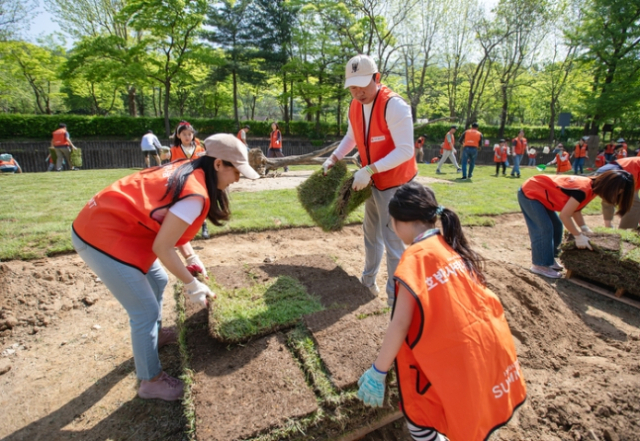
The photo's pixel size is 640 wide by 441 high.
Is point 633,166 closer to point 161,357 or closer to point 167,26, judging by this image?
point 161,357

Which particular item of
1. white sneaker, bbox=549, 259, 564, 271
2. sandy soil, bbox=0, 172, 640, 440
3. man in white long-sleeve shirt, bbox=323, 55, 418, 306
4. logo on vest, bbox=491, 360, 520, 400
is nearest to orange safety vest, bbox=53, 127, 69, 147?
sandy soil, bbox=0, 172, 640, 440

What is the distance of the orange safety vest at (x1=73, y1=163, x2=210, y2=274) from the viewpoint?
6.40 feet

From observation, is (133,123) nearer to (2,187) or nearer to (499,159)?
(2,187)

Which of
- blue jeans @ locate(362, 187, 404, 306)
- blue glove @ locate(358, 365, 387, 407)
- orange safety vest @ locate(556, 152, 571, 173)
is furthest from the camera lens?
orange safety vest @ locate(556, 152, 571, 173)

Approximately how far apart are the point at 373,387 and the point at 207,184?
4.79ft

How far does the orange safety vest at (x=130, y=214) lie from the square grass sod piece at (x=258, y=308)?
2.43 ft

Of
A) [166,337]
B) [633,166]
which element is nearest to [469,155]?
[633,166]

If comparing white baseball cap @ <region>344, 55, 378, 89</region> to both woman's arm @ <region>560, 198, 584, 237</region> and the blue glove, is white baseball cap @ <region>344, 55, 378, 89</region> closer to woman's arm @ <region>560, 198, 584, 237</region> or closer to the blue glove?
the blue glove

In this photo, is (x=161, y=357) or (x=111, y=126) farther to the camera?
(x=111, y=126)

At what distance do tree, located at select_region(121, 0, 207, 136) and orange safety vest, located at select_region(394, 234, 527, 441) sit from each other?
2209cm

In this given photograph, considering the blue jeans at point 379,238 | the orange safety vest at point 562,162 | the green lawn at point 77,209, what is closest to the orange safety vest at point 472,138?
the green lawn at point 77,209

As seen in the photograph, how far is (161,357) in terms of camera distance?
2.92 m

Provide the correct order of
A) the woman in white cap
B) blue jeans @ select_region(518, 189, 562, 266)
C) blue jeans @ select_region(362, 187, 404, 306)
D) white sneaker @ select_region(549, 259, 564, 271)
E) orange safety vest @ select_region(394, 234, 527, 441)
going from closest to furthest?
orange safety vest @ select_region(394, 234, 527, 441)
the woman in white cap
blue jeans @ select_region(362, 187, 404, 306)
blue jeans @ select_region(518, 189, 562, 266)
white sneaker @ select_region(549, 259, 564, 271)

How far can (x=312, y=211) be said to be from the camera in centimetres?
386
